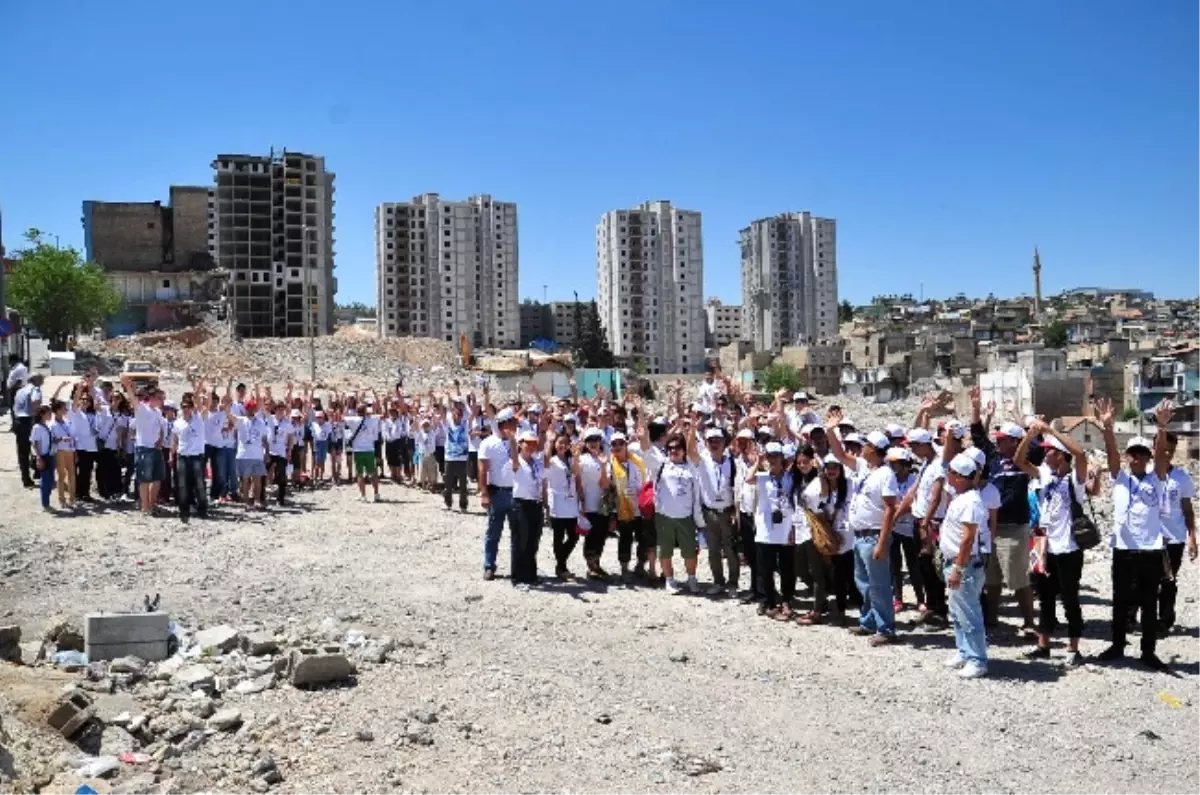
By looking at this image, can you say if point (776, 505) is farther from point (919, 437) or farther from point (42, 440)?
point (42, 440)

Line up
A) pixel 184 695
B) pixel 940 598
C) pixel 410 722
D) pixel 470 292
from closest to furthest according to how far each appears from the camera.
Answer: pixel 410 722 → pixel 184 695 → pixel 940 598 → pixel 470 292

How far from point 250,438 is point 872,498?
10.4 metres

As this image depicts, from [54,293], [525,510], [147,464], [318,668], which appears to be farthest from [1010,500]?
[54,293]

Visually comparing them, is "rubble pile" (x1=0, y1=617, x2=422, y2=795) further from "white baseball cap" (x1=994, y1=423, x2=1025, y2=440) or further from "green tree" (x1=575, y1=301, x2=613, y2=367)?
Result: "green tree" (x1=575, y1=301, x2=613, y2=367)

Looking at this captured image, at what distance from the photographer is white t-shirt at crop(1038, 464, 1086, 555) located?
8.47 metres

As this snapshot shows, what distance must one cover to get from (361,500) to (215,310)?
7500 cm

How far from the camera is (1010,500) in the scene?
8836 millimetres

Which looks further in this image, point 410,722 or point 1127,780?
point 410,722

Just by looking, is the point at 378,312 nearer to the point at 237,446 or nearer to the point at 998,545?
the point at 237,446

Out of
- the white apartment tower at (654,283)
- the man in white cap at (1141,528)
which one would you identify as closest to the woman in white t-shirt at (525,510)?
the man in white cap at (1141,528)

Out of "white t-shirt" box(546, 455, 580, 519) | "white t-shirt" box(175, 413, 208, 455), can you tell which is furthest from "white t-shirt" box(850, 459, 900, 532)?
"white t-shirt" box(175, 413, 208, 455)

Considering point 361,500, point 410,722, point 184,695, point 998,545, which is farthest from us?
point 361,500

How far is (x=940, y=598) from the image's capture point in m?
9.84

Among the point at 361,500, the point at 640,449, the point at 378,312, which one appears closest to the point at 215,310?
the point at 378,312
